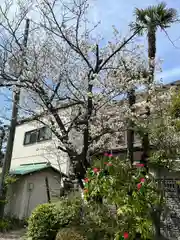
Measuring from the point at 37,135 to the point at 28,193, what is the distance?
482 cm

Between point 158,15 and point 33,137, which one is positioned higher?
point 158,15

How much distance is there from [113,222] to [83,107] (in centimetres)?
455

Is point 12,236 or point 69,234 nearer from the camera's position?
point 69,234

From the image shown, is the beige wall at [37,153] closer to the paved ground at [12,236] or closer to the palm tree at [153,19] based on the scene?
the paved ground at [12,236]

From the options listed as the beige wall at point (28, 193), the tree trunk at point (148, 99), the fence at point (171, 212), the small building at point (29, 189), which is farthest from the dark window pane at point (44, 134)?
the fence at point (171, 212)

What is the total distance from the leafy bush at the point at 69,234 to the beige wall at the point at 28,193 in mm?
6982

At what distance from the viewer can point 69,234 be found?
6852mm

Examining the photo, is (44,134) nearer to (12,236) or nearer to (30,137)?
(30,137)

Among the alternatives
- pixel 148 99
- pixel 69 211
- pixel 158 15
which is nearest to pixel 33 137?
pixel 69 211

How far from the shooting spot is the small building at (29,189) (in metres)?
14.2

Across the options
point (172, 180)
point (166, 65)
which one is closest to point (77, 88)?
point (166, 65)

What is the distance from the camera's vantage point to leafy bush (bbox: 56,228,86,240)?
263 inches

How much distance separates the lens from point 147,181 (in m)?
5.73

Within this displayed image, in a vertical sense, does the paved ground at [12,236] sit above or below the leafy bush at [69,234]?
below
